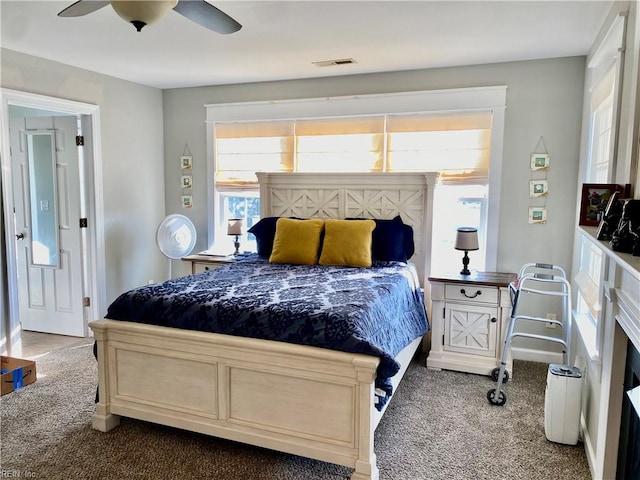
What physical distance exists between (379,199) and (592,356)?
2.15m

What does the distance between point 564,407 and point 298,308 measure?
152 cm

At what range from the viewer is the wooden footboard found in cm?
215

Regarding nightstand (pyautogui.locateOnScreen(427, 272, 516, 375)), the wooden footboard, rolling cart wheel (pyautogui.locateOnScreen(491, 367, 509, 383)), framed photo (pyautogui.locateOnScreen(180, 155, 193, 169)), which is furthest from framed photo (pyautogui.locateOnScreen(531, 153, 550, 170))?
framed photo (pyautogui.locateOnScreen(180, 155, 193, 169))

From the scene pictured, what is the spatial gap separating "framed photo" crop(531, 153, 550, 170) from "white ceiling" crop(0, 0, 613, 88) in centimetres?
→ 75

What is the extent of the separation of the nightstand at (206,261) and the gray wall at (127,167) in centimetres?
73

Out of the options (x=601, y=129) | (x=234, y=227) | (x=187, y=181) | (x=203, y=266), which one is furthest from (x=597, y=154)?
(x=187, y=181)

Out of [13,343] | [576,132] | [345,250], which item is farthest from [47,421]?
[576,132]

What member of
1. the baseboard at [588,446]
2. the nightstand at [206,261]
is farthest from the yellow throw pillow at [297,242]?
the baseboard at [588,446]

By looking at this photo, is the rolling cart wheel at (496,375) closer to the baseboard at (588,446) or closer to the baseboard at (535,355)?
the baseboard at (535,355)

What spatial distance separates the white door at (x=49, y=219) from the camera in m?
4.28

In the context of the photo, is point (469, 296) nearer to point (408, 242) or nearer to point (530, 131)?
point (408, 242)

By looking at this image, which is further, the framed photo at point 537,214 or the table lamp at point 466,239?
the framed photo at point 537,214

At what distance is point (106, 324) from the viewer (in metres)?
2.62

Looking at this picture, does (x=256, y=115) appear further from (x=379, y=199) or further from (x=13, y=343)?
(x=13, y=343)
